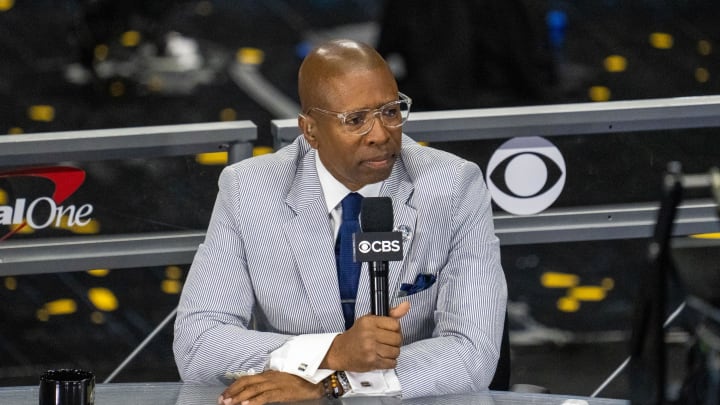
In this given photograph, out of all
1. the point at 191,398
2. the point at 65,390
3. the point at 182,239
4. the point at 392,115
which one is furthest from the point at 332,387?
the point at 182,239

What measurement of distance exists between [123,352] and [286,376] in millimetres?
1909

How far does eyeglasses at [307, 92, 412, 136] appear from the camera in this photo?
119 inches

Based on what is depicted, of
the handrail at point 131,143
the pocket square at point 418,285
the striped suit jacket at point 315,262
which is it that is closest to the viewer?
the striped suit jacket at point 315,262

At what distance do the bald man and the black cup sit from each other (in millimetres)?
515

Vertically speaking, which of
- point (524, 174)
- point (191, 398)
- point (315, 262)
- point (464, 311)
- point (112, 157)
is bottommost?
point (191, 398)

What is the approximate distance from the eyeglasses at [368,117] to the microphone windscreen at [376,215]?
511 millimetres

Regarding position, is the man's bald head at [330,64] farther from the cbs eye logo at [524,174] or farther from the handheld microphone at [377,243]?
the cbs eye logo at [524,174]

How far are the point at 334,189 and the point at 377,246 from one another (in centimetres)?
75

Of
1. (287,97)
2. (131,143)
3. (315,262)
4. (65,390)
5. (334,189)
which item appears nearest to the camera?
(65,390)

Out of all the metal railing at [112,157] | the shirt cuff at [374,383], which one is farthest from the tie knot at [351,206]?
the metal railing at [112,157]

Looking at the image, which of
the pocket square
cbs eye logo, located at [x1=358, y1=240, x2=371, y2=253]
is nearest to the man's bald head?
the pocket square

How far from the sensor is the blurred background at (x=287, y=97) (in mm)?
4277

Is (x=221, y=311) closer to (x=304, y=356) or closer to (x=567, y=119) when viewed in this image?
(x=304, y=356)

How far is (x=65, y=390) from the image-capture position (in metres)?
Result: 2.41
